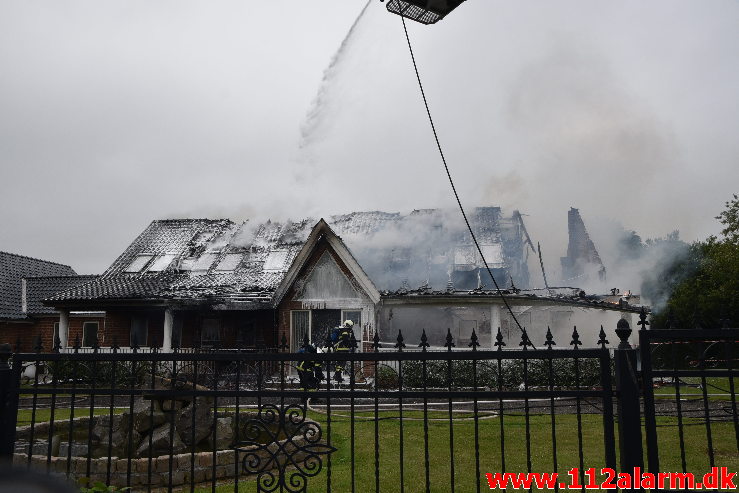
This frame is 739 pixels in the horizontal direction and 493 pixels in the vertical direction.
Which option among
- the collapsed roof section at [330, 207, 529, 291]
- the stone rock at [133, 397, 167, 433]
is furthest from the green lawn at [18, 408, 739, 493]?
the collapsed roof section at [330, 207, 529, 291]

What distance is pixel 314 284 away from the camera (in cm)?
2036

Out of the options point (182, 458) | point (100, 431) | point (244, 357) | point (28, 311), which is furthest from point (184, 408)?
point (28, 311)

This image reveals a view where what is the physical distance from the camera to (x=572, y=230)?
38312 millimetres

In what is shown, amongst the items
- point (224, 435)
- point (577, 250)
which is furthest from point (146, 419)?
point (577, 250)

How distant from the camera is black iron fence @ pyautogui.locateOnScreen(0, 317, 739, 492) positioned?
Answer: 3.92m

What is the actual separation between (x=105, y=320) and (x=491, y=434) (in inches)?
795

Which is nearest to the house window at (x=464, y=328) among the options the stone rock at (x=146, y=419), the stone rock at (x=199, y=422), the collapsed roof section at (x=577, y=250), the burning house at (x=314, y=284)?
the burning house at (x=314, y=284)

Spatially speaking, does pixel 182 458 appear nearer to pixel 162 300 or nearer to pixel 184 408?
pixel 184 408

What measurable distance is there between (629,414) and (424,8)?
13.6ft

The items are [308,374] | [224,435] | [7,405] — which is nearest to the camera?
[7,405]

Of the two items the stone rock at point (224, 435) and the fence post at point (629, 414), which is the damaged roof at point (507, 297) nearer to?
the stone rock at point (224, 435)

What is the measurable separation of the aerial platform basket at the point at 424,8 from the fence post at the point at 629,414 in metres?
3.62

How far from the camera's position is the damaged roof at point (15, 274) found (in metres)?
28.7

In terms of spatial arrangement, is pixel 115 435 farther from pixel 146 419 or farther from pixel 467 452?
pixel 467 452
